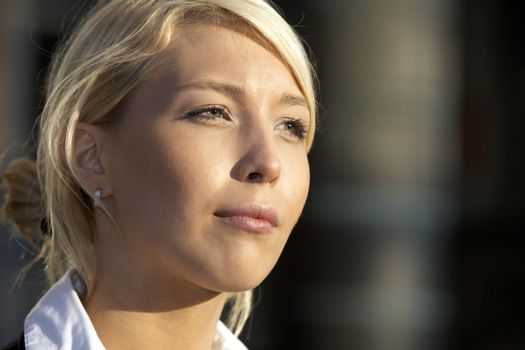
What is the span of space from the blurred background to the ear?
461 centimetres

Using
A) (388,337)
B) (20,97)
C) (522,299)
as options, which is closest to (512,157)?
(522,299)

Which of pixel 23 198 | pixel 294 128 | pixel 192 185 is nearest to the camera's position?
pixel 192 185

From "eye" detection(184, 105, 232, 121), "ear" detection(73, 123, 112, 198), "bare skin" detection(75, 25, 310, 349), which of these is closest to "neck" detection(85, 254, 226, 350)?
"bare skin" detection(75, 25, 310, 349)

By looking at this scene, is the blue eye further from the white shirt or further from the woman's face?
the white shirt

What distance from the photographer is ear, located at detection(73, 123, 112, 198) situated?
94.1 inches

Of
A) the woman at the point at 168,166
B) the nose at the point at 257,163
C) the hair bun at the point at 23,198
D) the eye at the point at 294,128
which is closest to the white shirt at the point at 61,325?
the woman at the point at 168,166

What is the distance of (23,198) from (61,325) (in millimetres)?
526

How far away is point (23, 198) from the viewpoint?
8.94 feet

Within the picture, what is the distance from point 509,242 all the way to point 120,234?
5.29m

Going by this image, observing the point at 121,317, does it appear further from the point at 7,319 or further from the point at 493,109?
the point at 493,109

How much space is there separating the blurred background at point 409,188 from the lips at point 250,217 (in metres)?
4.71

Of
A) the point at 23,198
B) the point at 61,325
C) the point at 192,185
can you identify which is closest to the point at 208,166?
the point at 192,185

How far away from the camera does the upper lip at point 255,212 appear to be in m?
2.22

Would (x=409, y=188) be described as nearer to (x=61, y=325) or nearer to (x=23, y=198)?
(x=23, y=198)
